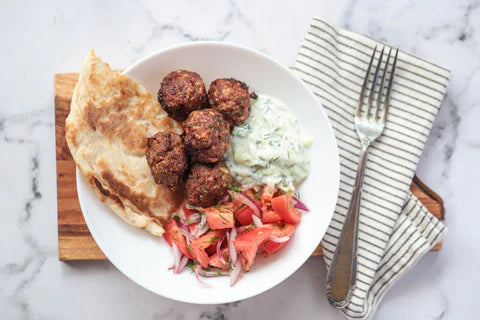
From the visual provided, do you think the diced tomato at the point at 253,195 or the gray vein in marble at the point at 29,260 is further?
the gray vein in marble at the point at 29,260

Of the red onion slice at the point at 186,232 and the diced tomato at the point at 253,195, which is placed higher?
the diced tomato at the point at 253,195

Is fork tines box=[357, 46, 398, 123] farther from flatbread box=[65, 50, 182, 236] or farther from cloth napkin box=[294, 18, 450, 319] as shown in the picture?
flatbread box=[65, 50, 182, 236]

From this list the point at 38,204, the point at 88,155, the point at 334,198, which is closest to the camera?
the point at 88,155

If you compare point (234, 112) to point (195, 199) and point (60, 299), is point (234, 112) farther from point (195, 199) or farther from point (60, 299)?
point (60, 299)

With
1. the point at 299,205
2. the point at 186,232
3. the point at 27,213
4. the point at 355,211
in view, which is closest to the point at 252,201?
the point at 299,205

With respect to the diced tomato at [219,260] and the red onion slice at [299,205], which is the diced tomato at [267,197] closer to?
the red onion slice at [299,205]

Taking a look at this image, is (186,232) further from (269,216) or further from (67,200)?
(67,200)

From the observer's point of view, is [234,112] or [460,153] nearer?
[234,112]

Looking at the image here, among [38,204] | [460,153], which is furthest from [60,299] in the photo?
[460,153]

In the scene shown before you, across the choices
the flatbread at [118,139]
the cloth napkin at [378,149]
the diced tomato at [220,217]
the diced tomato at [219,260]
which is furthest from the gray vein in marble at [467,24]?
the diced tomato at [219,260]
